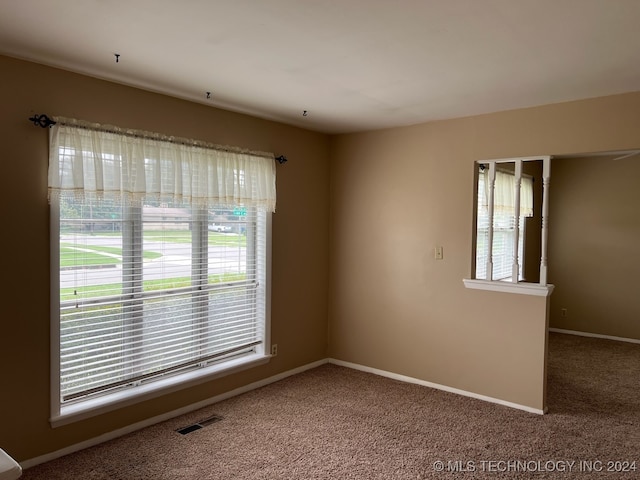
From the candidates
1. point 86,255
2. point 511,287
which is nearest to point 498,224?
point 511,287

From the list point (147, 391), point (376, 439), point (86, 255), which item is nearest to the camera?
point (86, 255)

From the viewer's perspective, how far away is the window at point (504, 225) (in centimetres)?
372

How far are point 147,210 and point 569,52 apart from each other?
2.77 meters

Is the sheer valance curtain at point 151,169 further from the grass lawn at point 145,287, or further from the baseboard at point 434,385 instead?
the baseboard at point 434,385

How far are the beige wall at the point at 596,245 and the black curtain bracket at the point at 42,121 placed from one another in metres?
6.11

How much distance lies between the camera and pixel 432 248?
4.21 meters

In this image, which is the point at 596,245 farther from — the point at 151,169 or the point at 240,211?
the point at 151,169

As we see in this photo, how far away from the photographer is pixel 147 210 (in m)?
3.34

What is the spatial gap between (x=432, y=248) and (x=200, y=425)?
7.81ft

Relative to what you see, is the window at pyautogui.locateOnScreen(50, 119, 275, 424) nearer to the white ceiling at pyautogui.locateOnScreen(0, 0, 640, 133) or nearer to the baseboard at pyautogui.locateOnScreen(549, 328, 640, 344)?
the white ceiling at pyautogui.locateOnScreen(0, 0, 640, 133)

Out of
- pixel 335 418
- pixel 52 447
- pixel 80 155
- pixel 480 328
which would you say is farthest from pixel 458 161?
pixel 52 447

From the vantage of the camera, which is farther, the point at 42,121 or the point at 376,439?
the point at 376,439

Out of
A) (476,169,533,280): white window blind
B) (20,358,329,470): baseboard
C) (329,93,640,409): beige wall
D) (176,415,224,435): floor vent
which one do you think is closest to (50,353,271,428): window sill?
(20,358,329,470): baseboard

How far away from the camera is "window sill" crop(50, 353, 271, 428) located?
2.94 meters
